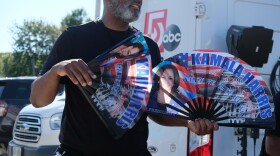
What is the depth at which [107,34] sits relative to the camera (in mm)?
2674

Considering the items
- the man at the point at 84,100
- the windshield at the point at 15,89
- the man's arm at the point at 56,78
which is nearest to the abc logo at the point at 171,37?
the man at the point at 84,100

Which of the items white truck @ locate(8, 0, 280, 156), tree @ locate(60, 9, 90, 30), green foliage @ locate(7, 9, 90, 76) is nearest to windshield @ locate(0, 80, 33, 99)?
white truck @ locate(8, 0, 280, 156)

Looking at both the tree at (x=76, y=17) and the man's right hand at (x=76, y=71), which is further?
the tree at (x=76, y=17)

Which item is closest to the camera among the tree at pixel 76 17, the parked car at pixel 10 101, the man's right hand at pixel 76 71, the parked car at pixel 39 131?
the man's right hand at pixel 76 71

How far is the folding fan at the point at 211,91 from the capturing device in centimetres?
247

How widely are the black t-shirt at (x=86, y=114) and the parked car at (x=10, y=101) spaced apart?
21.7 ft

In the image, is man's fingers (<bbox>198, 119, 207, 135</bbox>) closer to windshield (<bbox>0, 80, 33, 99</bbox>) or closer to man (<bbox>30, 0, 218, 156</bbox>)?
man (<bbox>30, 0, 218, 156</bbox>)

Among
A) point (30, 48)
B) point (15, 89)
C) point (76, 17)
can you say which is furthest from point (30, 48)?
point (15, 89)

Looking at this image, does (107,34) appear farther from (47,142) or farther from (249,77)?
(47,142)

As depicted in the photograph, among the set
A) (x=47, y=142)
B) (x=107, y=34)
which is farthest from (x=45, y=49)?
(x=107, y=34)

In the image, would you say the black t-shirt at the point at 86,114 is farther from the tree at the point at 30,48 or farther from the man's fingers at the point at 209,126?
the tree at the point at 30,48

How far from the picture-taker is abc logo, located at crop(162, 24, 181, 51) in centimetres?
439

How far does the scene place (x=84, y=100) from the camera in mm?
2492

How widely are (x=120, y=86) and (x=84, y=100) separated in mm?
219
